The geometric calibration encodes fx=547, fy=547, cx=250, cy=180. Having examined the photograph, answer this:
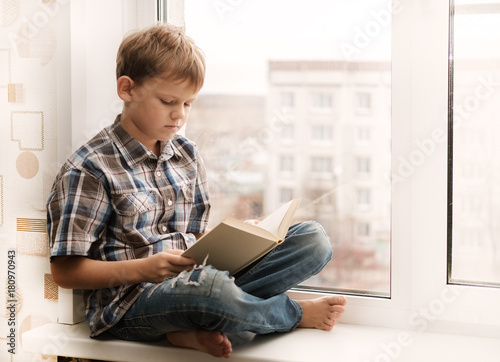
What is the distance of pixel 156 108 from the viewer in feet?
3.50

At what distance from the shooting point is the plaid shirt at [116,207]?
39.5 inches

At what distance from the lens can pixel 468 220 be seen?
43.6 inches

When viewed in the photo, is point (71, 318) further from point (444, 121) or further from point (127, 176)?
point (444, 121)

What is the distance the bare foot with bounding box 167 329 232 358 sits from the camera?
952 mm

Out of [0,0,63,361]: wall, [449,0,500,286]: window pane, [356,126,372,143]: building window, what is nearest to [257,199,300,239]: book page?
[356,126,372,143]: building window

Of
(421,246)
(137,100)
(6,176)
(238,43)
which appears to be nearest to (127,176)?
(137,100)

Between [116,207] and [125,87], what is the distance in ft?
0.78

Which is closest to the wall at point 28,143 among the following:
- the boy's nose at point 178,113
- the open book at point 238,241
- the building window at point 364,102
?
the boy's nose at point 178,113

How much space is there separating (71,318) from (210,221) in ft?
1.23

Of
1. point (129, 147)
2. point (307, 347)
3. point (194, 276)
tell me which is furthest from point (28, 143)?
point (307, 347)

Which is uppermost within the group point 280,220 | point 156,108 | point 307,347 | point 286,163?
point 156,108

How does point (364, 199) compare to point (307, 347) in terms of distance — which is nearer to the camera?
point (307, 347)

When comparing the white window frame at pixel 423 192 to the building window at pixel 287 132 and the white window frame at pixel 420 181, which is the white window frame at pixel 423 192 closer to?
the white window frame at pixel 420 181

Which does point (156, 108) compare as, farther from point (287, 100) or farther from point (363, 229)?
point (363, 229)
